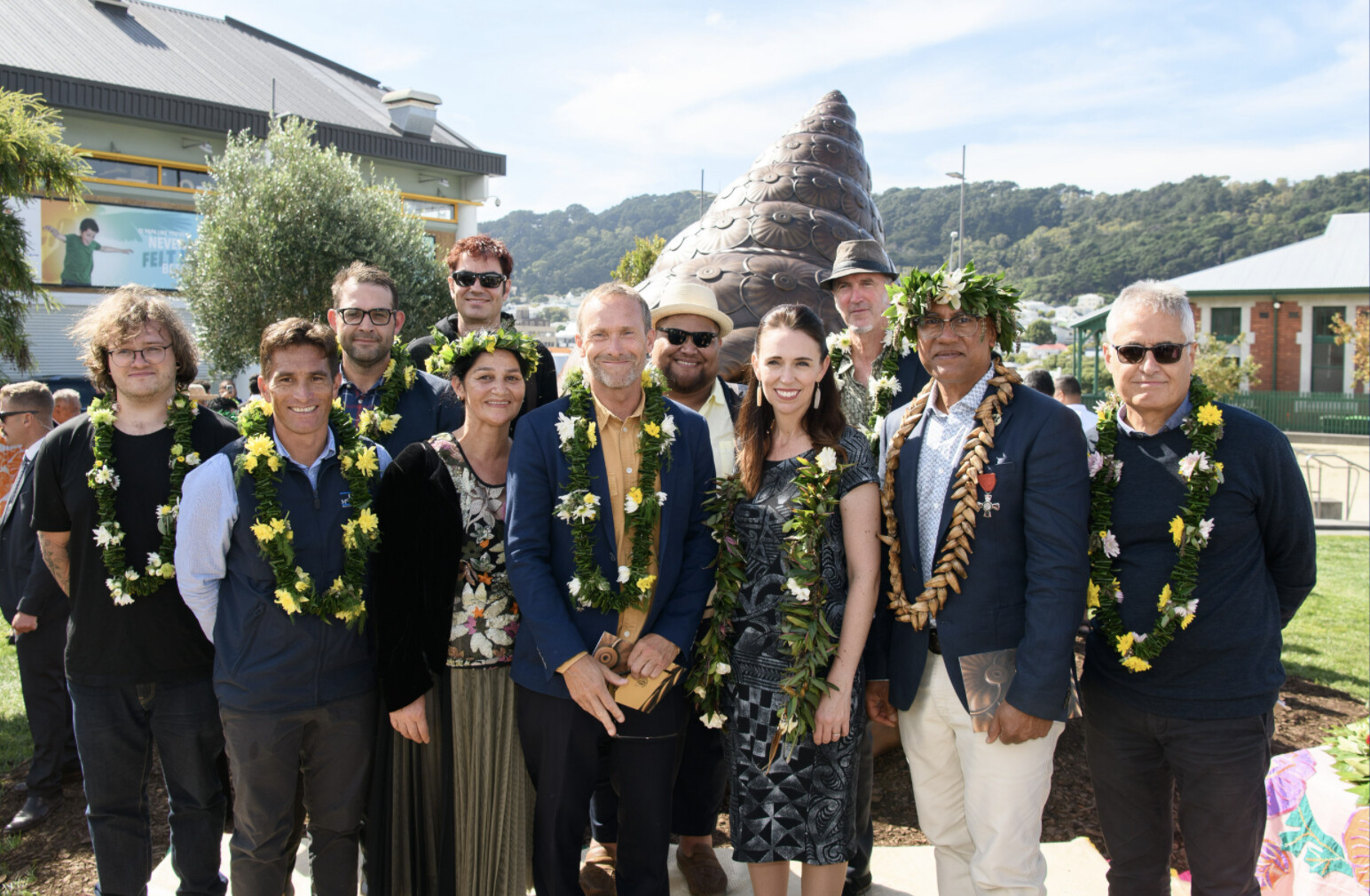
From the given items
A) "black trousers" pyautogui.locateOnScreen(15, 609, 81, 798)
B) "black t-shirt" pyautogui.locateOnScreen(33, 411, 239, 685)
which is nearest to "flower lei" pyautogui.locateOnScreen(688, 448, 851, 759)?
"black t-shirt" pyautogui.locateOnScreen(33, 411, 239, 685)

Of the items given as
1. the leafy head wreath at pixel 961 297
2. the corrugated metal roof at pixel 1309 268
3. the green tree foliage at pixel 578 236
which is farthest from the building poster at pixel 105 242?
the green tree foliage at pixel 578 236

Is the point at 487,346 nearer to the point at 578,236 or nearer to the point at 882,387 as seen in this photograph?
the point at 882,387

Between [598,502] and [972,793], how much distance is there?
1.48 metres

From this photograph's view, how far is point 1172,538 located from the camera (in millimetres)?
2703

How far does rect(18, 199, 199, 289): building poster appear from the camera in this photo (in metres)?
20.2

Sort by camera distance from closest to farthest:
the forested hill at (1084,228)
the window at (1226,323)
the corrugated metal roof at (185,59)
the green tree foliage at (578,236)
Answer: the corrugated metal roof at (185,59) → the window at (1226,323) → the forested hill at (1084,228) → the green tree foliage at (578,236)

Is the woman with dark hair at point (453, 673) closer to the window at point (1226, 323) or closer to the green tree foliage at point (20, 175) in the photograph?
the green tree foliage at point (20, 175)

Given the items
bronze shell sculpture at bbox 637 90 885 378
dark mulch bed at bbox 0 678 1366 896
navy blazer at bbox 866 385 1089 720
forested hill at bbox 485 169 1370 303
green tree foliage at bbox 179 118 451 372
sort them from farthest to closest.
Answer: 1. forested hill at bbox 485 169 1370 303
2. green tree foliage at bbox 179 118 451 372
3. bronze shell sculpture at bbox 637 90 885 378
4. dark mulch bed at bbox 0 678 1366 896
5. navy blazer at bbox 866 385 1089 720

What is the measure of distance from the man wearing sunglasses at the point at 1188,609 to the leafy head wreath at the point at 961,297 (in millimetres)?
328

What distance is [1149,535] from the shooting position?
274cm

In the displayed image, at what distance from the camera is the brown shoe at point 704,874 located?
3.38 m

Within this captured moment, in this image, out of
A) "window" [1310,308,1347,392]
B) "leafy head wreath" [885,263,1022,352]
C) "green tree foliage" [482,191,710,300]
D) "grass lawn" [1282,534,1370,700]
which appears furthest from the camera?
"green tree foliage" [482,191,710,300]

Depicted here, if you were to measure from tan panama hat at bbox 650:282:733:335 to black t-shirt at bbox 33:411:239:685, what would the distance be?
1.88 metres

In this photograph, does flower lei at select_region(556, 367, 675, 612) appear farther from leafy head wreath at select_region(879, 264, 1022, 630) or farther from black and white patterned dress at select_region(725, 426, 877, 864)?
leafy head wreath at select_region(879, 264, 1022, 630)
